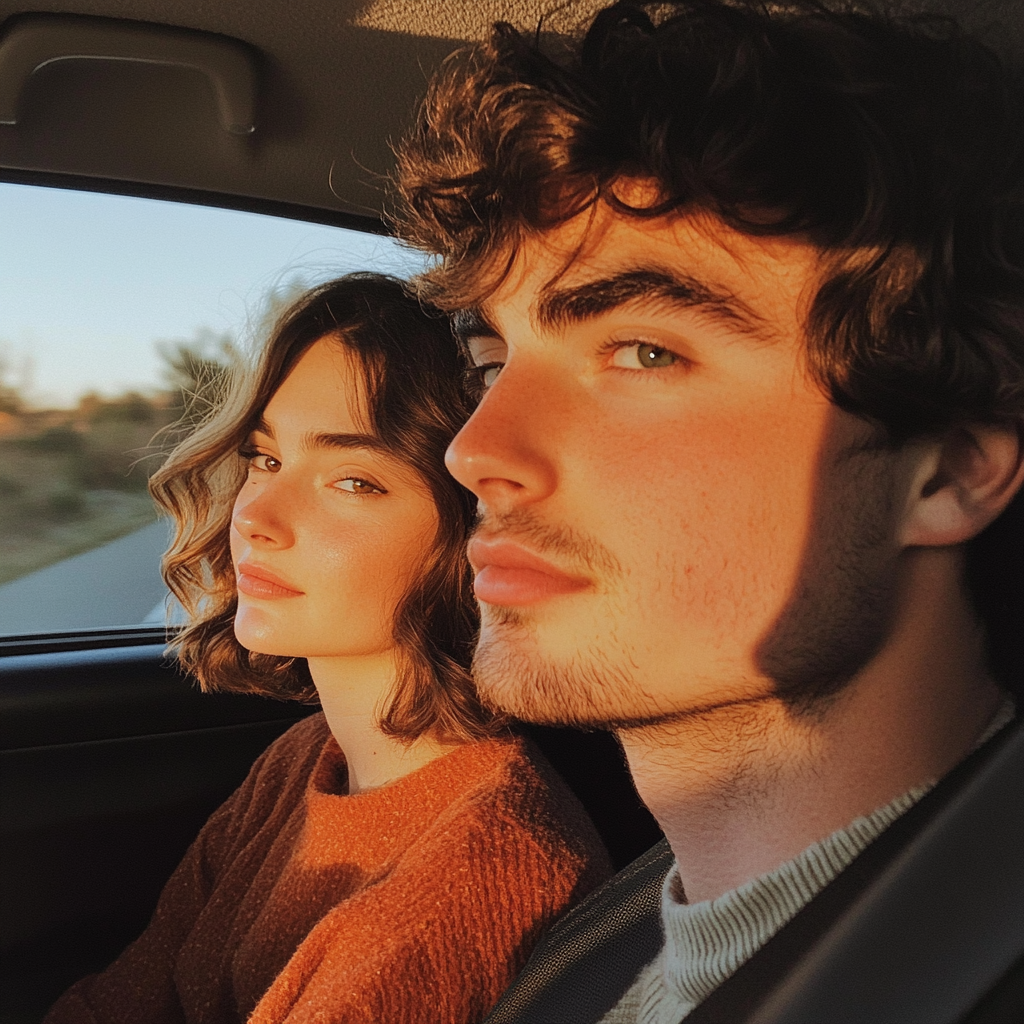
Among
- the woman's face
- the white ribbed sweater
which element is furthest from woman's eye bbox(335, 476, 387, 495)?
the white ribbed sweater

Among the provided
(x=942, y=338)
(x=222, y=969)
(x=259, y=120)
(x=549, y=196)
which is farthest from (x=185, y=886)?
(x=942, y=338)

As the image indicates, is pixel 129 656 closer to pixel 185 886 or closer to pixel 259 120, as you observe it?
pixel 185 886

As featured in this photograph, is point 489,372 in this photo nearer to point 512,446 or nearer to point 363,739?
point 512,446

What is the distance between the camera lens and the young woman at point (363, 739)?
1605 millimetres

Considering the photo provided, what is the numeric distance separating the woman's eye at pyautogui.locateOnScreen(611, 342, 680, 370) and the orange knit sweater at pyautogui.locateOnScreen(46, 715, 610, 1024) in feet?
2.64

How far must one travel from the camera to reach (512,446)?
1.23 metres

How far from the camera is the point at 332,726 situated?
212cm

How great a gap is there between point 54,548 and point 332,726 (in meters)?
1.13

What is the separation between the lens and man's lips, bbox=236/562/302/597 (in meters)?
1.95

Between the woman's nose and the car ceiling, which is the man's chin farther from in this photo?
the car ceiling

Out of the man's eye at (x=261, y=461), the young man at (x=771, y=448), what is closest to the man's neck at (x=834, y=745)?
the young man at (x=771, y=448)

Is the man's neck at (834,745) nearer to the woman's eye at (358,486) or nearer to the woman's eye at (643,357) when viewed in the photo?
the woman's eye at (643,357)

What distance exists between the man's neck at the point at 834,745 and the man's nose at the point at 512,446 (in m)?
0.32

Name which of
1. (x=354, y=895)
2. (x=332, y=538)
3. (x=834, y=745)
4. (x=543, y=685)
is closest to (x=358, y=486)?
(x=332, y=538)
